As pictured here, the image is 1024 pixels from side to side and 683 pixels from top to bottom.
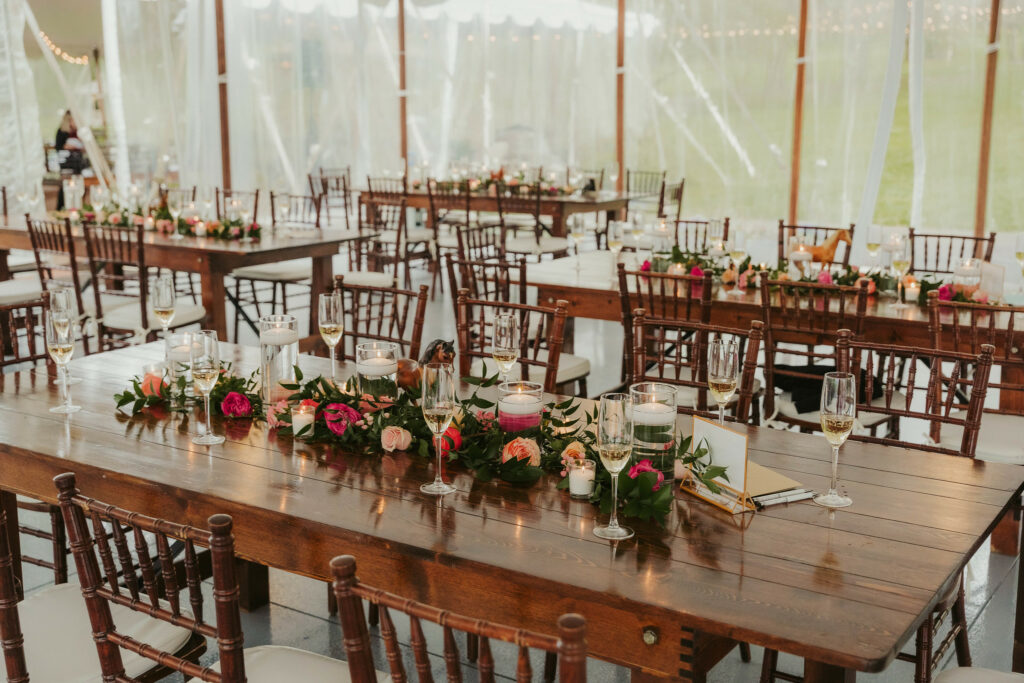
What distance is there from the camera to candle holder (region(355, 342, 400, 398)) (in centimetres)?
235

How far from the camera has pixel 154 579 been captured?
163 cm

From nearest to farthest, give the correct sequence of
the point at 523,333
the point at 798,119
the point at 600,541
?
1. the point at 600,541
2. the point at 523,333
3. the point at 798,119

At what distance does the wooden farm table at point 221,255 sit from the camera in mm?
5402

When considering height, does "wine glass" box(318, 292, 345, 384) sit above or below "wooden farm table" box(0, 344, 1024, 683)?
above

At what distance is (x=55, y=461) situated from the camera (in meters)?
2.18

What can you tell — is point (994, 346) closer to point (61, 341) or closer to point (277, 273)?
point (61, 341)

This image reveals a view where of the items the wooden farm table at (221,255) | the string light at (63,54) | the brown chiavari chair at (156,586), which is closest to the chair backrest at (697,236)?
the wooden farm table at (221,255)

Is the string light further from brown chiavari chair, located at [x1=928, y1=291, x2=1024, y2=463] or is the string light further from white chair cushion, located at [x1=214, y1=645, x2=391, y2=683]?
white chair cushion, located at [x1=214, y1=645, x2=391, y2=683]

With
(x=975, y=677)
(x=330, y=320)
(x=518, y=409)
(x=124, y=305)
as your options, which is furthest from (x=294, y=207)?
(x=975, y=677)

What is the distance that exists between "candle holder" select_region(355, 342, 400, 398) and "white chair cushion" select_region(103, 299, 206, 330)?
3.02m

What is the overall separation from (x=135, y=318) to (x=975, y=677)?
4478 millimetres

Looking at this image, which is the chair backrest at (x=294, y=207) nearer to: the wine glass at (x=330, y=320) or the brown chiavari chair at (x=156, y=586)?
the wine glass at (x=330, y=320)

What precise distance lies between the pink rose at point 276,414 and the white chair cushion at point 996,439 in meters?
2.04

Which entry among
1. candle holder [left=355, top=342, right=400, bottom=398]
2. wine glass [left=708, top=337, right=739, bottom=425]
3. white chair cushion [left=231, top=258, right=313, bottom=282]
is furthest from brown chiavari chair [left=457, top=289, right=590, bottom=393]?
white chair cushion [left=231, top=258, right=313, bottom=282]
